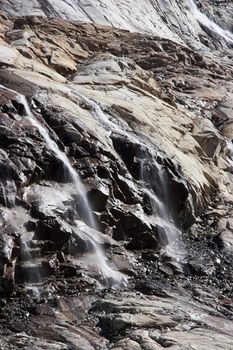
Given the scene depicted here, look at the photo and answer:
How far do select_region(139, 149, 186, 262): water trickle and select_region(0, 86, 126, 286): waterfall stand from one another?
2.12m

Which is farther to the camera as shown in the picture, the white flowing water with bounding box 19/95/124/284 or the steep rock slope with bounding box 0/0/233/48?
the steep rock slope with bounding box 0/0/233/48

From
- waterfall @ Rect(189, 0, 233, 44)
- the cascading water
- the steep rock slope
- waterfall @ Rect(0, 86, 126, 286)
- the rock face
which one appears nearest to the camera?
the rock face

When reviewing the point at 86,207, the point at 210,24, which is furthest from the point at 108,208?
the point at 210,24

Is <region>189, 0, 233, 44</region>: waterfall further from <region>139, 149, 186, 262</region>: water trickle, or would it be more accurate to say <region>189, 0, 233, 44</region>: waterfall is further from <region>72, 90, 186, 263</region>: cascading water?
<region>139, 149, 186, 262</region>: water trickle

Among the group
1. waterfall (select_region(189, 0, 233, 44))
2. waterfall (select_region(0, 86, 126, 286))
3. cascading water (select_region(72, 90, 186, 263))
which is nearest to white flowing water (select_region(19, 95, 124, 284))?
waterfall (select_region(0, 86, 126, 286))

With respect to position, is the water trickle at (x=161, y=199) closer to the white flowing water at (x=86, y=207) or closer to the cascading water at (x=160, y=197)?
the cascading water at (x=160, y=197)

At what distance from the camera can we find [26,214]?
12.4 meters

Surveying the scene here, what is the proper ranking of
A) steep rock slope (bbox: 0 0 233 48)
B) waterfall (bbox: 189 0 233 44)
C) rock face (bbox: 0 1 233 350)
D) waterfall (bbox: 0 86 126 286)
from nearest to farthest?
rock face (bbox: 0 1 233 350) < waterfall (bbox: 0 86 126 286) < steep rock slope (bbox: 0 0 233 48) < waterfall (bbox: 189 0 233 44)

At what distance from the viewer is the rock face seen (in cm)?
1074

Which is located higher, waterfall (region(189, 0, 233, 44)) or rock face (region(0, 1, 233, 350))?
waterfall (region(189, 0, 233, 44))

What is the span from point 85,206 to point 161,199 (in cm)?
279

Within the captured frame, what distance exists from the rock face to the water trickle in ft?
0.12

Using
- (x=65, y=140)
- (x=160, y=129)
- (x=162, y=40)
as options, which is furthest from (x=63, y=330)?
(x=162, y=40)

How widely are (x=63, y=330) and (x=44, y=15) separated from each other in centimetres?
2189
